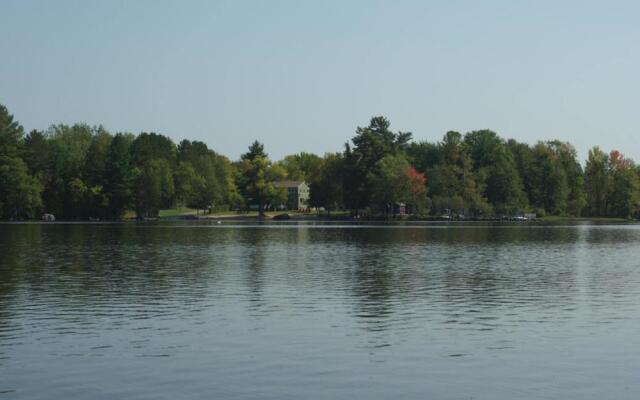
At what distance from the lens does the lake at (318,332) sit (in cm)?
1964

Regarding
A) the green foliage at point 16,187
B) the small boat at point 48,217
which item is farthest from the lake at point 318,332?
the small boat at point 48,217

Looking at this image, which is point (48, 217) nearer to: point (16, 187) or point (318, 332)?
point (16, 187)

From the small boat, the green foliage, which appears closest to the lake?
the green foliage

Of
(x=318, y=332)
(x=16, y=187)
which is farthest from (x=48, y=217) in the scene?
(x=318, y=332)

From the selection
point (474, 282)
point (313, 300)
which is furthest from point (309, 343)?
point (474, 282)

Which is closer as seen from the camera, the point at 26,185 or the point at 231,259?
the point at 231,259

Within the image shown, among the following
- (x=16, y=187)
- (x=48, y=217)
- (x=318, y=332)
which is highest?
(x=16, y=187)

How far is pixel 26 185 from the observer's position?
174 metres

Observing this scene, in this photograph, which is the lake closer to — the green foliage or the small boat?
the green foliage

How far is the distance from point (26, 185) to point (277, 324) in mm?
157571

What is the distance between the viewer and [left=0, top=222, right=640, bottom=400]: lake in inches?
773

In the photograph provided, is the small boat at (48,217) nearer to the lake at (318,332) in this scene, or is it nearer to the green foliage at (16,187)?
the green foliage at (16,187)

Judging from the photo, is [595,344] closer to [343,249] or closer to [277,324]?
[277,324]

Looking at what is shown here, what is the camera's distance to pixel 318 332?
2747 cm
